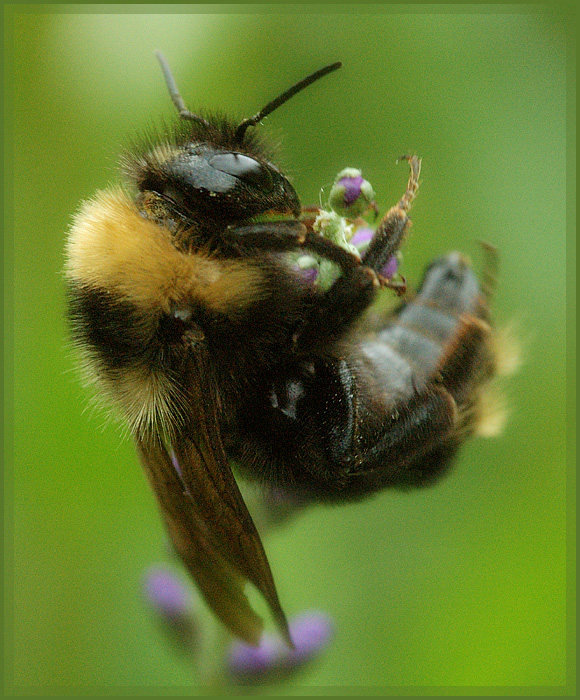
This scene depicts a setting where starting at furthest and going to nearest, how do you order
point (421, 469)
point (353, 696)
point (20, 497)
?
point (20, 497) → point (353, 696) → point (421, 469)

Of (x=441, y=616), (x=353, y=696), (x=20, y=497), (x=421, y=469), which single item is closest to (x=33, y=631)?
(x=20, y=497)

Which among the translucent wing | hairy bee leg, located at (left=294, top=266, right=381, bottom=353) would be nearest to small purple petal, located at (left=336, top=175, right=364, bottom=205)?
hairy bee leg, located at (left=294, top=266, right=381, bottom=353)

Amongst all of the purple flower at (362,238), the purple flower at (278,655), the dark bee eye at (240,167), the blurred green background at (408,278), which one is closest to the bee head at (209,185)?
the dark bee eye at (240,167)

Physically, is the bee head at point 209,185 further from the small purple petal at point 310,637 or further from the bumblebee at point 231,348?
the small purple petal at point 310,637

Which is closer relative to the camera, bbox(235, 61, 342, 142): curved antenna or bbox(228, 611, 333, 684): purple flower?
bbox(235, 61, 342, 142): curved antenna

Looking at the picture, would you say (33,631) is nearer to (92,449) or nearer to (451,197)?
(92,449)

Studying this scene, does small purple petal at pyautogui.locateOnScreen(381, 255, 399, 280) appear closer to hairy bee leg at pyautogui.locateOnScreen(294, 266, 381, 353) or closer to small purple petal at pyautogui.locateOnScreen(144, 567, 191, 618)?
hairy bee leg at pyautogui.locateOnScreen(294, 266, 381, 353)
